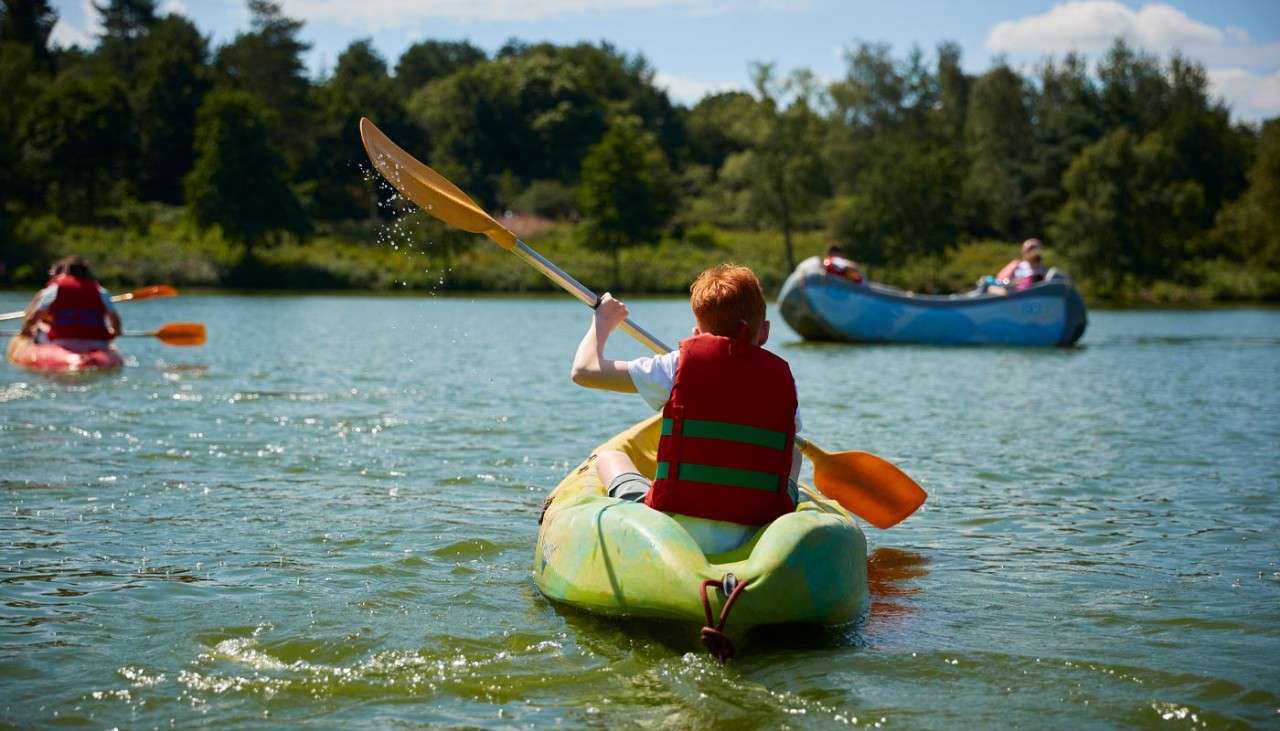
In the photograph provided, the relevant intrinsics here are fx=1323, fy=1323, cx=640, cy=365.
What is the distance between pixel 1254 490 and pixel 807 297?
1269 centimetres

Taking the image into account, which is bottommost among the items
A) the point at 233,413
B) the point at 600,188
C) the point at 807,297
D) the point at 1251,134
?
the point at 233,413

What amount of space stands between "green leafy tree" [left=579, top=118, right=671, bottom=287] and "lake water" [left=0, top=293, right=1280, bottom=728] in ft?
111

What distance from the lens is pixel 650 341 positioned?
5.75 meters

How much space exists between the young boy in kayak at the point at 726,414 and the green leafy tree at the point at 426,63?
7435 centimetres

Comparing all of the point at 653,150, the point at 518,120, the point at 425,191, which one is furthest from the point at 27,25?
the point at 425,191

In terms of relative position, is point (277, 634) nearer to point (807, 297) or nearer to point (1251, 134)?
point (807, 297)

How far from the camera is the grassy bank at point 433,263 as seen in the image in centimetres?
4109

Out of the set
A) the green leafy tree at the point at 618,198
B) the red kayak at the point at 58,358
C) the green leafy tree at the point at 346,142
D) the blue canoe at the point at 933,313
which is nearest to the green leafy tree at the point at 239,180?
the green leafy tree at the point at 346,142

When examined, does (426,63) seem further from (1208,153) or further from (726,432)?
(726,432)

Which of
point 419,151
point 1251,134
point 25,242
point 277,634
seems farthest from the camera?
point 1251,134

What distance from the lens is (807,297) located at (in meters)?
20.2

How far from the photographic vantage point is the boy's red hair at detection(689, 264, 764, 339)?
4441 mm

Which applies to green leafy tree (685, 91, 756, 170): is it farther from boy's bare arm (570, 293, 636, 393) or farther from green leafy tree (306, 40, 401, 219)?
boy's bare arm (570, 293, 636, 393)

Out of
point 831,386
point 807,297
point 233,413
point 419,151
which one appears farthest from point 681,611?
point 419,151
